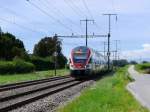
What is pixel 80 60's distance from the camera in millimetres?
51969

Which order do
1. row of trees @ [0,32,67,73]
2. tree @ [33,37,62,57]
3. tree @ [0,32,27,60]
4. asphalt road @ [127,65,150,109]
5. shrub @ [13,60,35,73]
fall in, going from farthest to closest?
tree @ [33,37,62,57]
tree @ [0,32,27,60]
row of trees @ [0,32,67,73]
shrub @ [13,60,35,73]
asphalt road @ [127,65,150,109]

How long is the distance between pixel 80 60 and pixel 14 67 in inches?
964

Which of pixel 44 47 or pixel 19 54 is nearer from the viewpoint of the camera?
pixel 19 54

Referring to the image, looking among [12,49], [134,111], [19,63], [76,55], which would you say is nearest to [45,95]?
[134,111]

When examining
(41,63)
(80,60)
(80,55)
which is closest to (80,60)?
(80,60)

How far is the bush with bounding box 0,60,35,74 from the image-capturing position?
71500mm

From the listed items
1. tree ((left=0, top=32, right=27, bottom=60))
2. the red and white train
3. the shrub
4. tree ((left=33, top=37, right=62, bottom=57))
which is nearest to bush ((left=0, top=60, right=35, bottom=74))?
the shrub

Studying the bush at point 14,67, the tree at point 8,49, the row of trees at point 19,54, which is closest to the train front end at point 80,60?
the bush at point 14,67

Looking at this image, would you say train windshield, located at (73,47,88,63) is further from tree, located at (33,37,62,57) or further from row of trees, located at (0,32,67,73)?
tree, located at (33,37,62,57)

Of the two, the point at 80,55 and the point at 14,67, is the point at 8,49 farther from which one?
the point at 80,55

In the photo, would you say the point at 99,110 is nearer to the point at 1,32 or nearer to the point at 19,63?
the point at 19,63

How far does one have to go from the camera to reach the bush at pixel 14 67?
71.5 m

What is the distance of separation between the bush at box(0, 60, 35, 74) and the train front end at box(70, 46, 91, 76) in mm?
20568

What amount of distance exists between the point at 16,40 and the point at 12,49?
32.5ft
